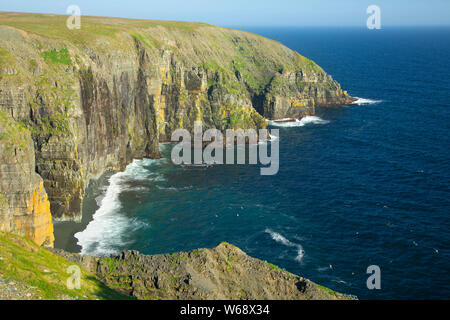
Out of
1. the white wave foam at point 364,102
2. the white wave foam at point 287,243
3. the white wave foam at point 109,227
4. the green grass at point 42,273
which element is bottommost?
the white wave foam at point 287,243

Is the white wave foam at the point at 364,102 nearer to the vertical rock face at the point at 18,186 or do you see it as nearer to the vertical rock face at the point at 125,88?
the vertical rock face at the point at 125,88

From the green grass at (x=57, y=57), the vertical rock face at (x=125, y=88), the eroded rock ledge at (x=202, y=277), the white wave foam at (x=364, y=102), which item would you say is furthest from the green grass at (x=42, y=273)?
the white wave foam at (x=364, y=102)

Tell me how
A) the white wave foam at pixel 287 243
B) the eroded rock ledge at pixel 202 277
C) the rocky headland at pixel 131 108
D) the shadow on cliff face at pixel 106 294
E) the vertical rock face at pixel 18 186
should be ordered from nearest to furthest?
the shadow on cliff face at pixel 106 294 → the eroded rock ledge at pixel 202 277 → the rocky headland at pixel 131 108 → the vertical rock face at pixel 18 186 → the white wave foam at pixel 287 243

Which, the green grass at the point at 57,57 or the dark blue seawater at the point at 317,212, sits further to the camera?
the green grass at the point at 57,57

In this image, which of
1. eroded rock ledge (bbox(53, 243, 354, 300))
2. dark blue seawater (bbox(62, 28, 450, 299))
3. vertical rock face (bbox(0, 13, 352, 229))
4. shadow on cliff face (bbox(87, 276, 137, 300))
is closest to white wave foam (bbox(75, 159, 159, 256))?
dark blue seawater (bbox(62, 28, 450, 299))

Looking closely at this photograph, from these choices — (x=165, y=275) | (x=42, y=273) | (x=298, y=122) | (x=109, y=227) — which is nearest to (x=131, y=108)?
(x=109, y=227)

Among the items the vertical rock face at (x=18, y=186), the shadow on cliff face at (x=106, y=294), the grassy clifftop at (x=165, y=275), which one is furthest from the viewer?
the vertical rock face at (x=18, y=186)
